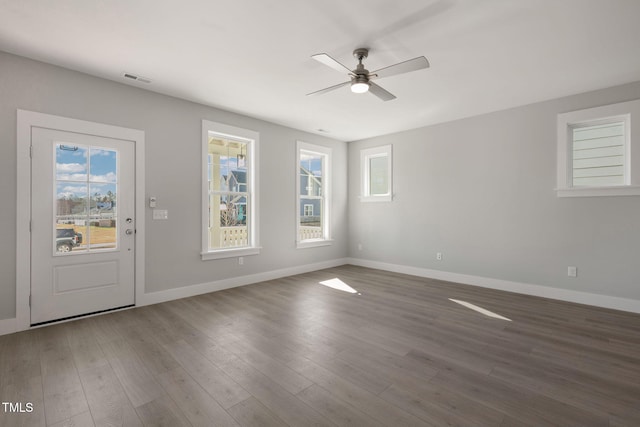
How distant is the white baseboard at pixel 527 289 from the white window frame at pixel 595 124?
136cm

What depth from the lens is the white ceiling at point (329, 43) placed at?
2336mm

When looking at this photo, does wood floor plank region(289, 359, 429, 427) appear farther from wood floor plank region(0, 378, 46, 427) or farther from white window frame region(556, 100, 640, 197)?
white window frame region(556, 100, 640, 197)

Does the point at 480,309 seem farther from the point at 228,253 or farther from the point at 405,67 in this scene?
the point at 228,253

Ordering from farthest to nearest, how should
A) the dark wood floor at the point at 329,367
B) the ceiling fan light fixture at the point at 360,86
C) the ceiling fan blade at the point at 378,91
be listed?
the ceiling fan blade at the point at 378,91
the ceiling fan light fixture at the point at 360,86
the dark wood floor at the point at 329,367

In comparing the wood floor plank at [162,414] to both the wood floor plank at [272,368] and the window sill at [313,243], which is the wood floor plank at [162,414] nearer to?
the wood floor plank at [272,368]

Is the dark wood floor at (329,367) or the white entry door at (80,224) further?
the white entry door at (80,224)

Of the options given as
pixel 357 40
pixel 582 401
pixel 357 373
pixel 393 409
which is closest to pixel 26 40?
pixel 357 40

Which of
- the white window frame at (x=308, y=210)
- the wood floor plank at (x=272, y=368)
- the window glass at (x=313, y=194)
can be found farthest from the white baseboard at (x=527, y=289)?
the wood floor plank at (x=272, y=368)

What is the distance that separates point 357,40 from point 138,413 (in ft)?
11.1

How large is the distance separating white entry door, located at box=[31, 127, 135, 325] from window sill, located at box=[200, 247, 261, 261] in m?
0.97

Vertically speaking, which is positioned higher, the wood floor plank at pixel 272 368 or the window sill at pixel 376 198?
the window sill at pixel 376 198

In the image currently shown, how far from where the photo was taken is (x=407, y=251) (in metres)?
5.82

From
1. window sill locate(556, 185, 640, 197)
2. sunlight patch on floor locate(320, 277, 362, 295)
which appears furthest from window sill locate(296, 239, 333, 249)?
window sill locate(556, 185, 640, 197)

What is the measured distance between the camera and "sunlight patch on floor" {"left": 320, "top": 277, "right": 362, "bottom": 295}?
15.2 ft
